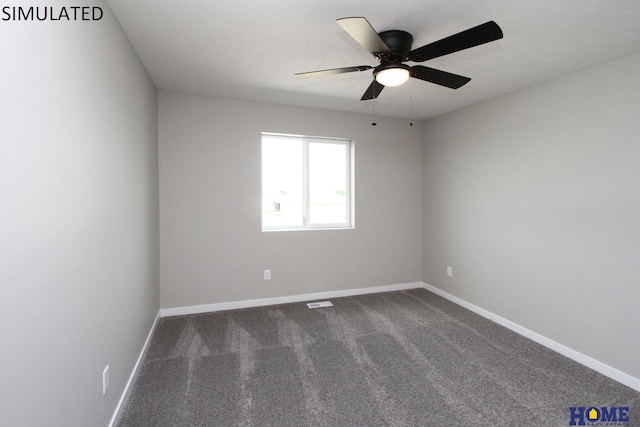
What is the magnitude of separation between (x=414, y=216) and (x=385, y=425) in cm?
302

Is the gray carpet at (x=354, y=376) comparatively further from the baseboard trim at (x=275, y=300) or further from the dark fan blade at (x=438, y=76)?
the dark fan blade at (x=438, y=76)

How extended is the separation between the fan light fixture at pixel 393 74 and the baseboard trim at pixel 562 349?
8.87 ft

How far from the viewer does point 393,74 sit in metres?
1.87

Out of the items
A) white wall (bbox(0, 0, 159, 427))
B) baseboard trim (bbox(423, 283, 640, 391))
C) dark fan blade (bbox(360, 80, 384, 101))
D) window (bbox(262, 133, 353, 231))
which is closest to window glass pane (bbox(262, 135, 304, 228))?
window (bbox(262, 133, 353, 231))

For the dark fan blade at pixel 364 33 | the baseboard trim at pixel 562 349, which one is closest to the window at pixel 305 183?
the baseboard trim at pixel 562 349

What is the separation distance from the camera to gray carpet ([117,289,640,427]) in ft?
6.06

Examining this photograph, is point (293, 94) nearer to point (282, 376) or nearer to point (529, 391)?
point (282, 376)

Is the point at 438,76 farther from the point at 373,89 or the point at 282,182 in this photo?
the point at 282,182

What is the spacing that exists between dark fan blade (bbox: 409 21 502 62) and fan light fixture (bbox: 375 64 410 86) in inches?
3.3

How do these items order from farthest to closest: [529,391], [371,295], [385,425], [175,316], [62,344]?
[371,295] < [175,316] < [529,391] < [385,425] < [62,344]

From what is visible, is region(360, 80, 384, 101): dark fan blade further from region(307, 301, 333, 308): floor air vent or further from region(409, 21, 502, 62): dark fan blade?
region(307, 301, 333, 308): floor air vent

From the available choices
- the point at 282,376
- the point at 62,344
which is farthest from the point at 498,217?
the point at 62,344

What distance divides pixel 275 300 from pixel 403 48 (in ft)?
9.81

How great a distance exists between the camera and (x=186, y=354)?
99.1 inches
